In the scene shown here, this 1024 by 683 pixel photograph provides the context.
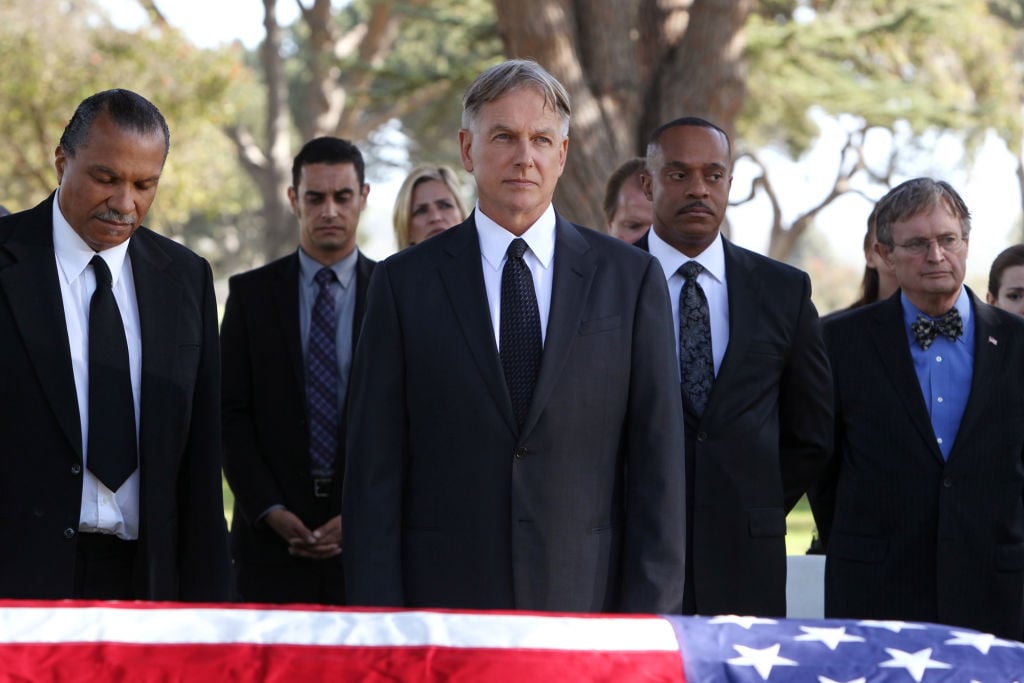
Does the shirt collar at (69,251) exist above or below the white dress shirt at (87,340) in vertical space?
above

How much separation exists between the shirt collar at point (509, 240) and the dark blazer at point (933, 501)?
5.20 ft

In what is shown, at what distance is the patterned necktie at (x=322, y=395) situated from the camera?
5.18m

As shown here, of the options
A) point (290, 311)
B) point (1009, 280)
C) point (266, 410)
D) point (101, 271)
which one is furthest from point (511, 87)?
point (1009, 280)

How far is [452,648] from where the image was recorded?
256 cm

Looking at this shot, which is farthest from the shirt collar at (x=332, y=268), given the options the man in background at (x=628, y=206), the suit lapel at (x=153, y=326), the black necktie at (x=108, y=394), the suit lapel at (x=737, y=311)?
the black necktie at (x=108, y=394)

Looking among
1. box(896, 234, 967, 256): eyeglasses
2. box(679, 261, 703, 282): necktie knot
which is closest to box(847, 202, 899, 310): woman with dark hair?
box(896, 234, 967, 256): eyeglasses

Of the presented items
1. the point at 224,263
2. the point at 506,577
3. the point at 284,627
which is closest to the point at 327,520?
the point at 506,577

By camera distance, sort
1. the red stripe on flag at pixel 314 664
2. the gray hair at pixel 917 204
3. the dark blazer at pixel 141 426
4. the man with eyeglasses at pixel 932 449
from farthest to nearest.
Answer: the gray hair at pixel 917 204 → the man with eyeglasses at pixel 932 449 → the dark blazer at pixel 141 426 → the red stripe on flag at pixel 314 664

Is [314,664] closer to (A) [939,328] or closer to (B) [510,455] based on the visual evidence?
(B) [510,455]

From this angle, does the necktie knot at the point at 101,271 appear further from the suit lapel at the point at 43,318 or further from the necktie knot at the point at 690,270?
the necktie knot at the point at 690,270

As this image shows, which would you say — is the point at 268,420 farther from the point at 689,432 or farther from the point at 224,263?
the point at 224,263

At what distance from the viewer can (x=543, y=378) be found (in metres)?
3.27

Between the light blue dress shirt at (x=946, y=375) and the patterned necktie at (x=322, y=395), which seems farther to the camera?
the patterned necktie at (x=322, y=395)

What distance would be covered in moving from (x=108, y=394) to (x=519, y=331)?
109 centimetres
